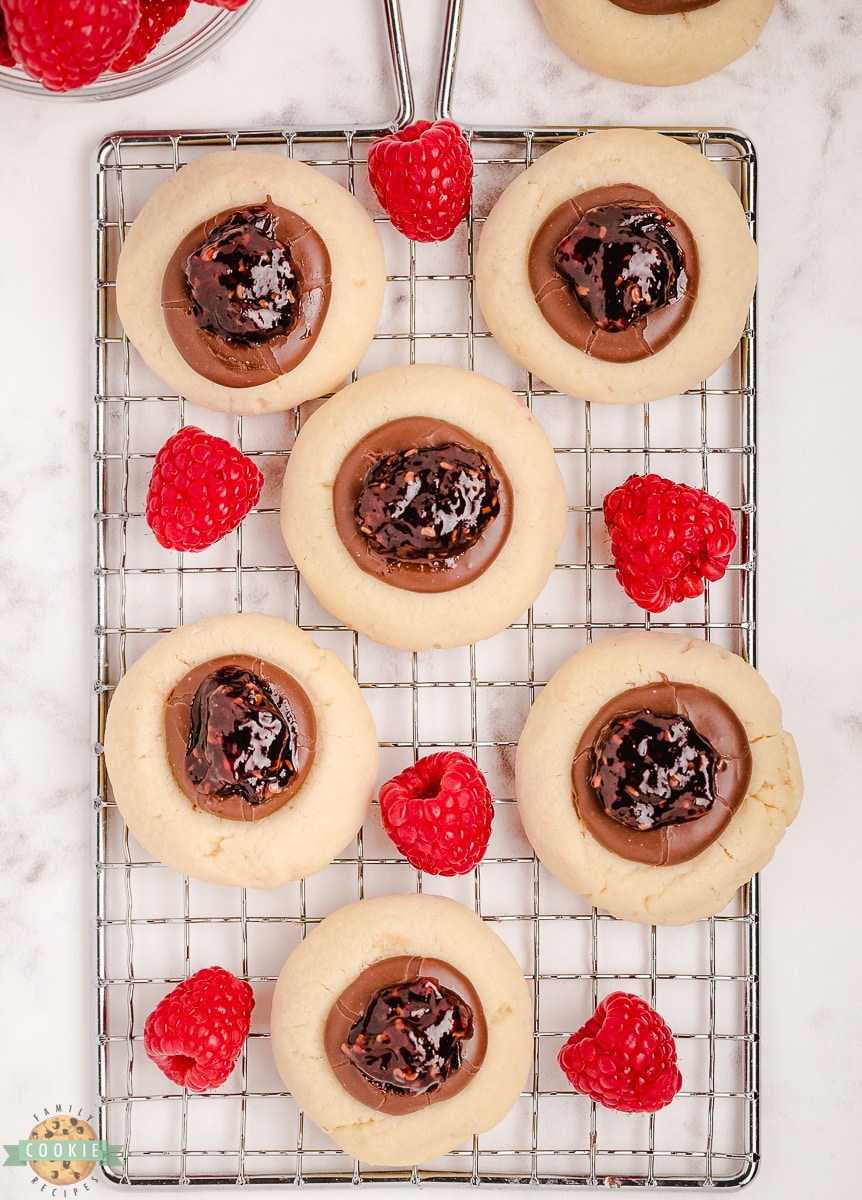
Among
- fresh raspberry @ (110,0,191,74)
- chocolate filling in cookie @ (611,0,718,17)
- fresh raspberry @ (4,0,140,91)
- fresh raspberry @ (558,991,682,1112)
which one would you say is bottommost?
fresh raspberry @ (558,991,682,1112)

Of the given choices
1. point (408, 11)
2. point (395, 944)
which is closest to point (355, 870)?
point (395, 944)

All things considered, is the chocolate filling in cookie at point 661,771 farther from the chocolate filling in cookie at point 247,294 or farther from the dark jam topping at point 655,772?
the chocolate filling in cookie at point 247,294

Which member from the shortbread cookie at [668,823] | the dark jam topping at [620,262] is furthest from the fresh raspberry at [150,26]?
the shortbread cookie at [668,823]

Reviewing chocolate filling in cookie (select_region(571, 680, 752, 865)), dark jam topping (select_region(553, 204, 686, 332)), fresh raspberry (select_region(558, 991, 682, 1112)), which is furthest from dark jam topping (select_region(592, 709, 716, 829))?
dark jam topping (select_region(553, 204, 686, 332))

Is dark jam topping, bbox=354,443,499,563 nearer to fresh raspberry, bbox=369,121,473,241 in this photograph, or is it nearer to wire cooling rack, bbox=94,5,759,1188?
wire cooling rack, bbox=94,5,759,1188

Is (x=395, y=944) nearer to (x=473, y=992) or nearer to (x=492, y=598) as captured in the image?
(x=473, y=992)

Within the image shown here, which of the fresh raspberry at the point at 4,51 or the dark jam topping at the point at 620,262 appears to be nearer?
the fresh raspberry at the point at 4,51

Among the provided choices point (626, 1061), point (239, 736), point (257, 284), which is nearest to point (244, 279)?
point (257, 284)

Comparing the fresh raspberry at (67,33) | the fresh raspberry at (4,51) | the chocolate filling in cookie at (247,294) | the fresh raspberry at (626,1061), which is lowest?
the fresh raspberry at (626,1061)
